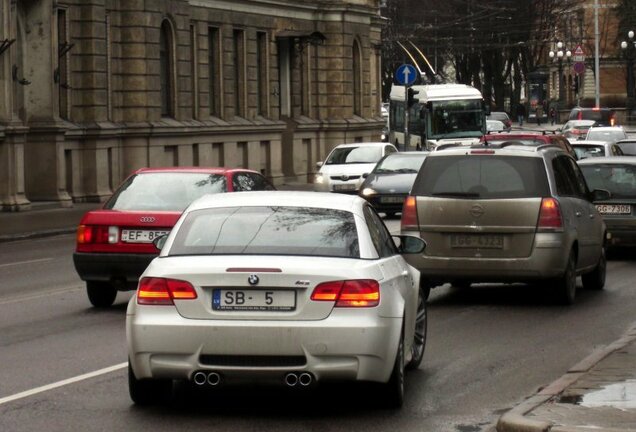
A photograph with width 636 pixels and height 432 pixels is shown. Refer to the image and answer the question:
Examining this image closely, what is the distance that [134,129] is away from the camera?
42.0m

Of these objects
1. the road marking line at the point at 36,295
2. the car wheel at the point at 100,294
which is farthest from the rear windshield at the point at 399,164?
the car wheel at the point at 100,294

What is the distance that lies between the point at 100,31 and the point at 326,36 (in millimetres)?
16897

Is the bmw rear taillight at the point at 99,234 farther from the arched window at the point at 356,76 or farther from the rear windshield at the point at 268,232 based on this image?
the arched window at the point at 356,76

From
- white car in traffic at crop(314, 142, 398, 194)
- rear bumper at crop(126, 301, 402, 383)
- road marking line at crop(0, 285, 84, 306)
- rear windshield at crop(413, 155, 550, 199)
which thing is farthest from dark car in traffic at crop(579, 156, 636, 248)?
white car in traffic at crop(314, 142, 398, 194)

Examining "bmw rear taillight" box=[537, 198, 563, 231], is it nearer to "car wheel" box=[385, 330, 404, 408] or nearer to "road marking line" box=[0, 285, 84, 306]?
"road marking line" box=[0, 285, 84, 306]

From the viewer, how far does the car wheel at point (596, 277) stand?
18.5m

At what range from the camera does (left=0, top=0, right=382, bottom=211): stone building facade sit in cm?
3831

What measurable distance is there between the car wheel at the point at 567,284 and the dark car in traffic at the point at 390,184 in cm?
1711

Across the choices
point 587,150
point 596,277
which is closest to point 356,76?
point 587,150

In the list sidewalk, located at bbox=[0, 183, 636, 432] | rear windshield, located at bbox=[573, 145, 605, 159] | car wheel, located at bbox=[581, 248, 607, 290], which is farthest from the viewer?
rear windshield, located at bbox=[573, 145, 605, 159]

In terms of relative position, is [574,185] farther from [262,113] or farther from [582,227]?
[262,113]

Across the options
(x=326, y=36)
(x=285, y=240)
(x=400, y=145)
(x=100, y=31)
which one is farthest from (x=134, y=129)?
(x=285, y=240)

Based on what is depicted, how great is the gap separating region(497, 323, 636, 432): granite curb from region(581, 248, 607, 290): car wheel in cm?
553

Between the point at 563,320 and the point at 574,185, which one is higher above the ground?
the point at 574,185
